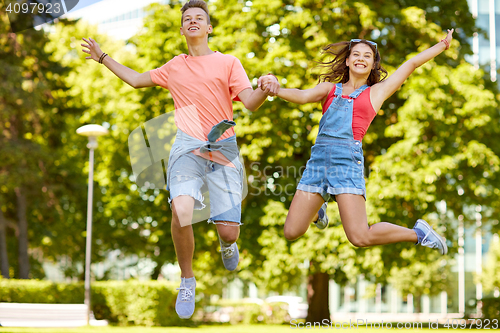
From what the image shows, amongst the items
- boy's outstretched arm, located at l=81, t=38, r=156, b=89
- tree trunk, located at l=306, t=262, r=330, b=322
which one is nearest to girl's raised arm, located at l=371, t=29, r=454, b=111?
boy's outstretched arm, located at l=81, t=38, r=156, b=89

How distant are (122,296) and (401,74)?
16.1 meters

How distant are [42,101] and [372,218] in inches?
552

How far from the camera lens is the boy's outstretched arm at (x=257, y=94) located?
15.4ft

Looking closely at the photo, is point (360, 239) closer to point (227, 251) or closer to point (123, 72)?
point (227, 251)

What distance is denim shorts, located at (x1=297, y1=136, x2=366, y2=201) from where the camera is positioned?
17.8 ft

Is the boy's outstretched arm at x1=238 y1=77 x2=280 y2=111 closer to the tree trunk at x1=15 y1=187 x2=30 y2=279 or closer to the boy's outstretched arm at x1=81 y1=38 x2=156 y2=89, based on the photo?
the boy's outstretched arm at x1=81 y1=38 x2=156 y2=89

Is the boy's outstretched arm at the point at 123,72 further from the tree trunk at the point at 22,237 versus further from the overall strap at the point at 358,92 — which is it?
the tree trunk at the point at 22,237

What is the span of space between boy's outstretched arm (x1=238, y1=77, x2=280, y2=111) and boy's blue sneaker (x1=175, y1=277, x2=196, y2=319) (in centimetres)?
180

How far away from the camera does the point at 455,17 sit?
1708 centimetres

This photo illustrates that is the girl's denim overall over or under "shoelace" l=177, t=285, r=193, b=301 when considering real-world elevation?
over

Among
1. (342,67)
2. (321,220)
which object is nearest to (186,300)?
(321,220)

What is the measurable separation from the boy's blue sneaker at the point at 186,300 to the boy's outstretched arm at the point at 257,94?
1795 mm

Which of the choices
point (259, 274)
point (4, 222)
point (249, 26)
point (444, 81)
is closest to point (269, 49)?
point (249, 26)

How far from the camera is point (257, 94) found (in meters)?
4.93
